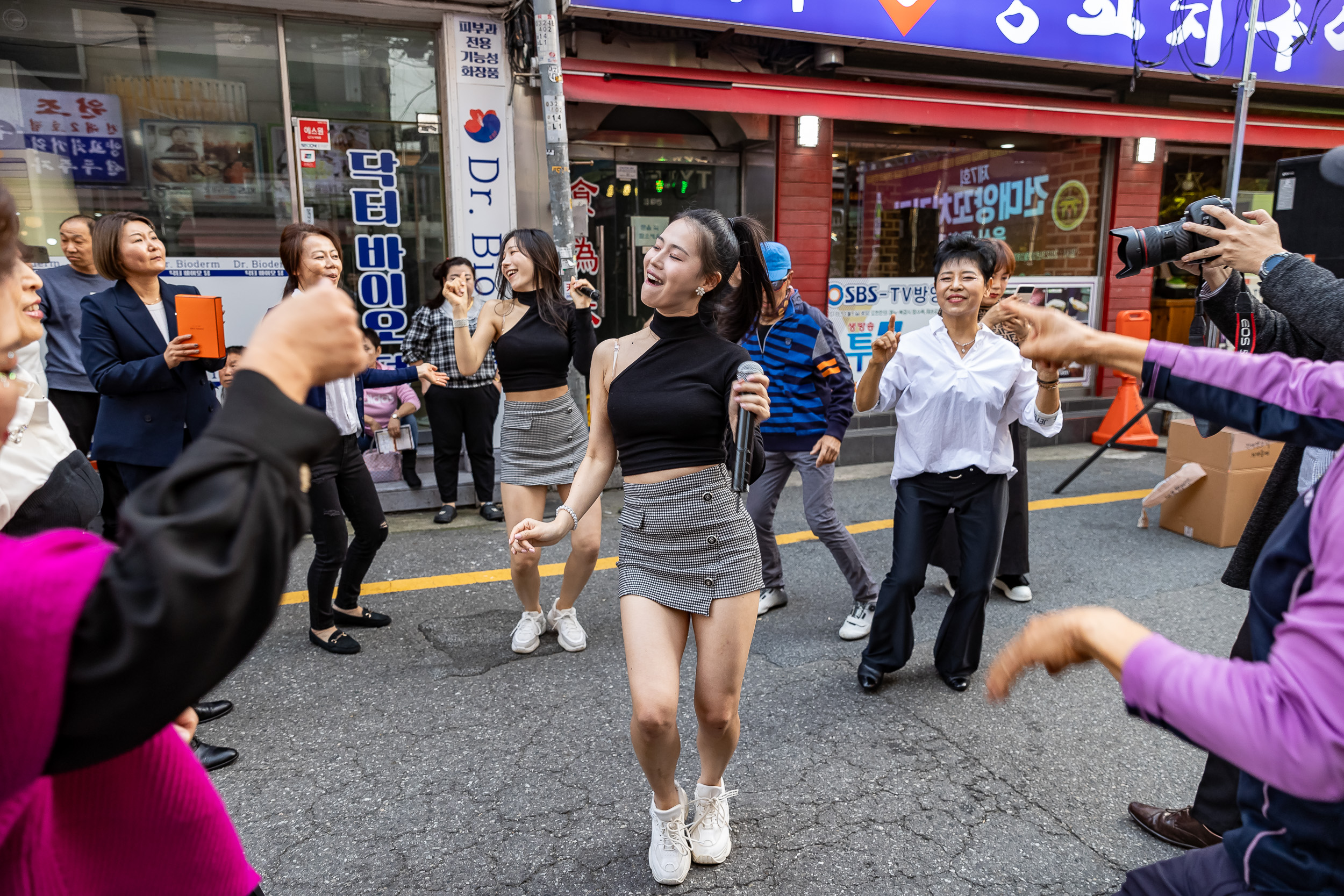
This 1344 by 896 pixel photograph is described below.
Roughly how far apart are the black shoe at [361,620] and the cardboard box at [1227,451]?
5.11 meters

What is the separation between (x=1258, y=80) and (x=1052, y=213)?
2710 mm

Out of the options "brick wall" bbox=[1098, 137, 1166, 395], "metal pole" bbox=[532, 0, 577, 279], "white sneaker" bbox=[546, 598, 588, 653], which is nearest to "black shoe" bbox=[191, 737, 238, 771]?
"white sneaker" bbox=[546, 598, 588, 653]

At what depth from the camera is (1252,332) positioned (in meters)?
2.66

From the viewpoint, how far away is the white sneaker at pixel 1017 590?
4770mm

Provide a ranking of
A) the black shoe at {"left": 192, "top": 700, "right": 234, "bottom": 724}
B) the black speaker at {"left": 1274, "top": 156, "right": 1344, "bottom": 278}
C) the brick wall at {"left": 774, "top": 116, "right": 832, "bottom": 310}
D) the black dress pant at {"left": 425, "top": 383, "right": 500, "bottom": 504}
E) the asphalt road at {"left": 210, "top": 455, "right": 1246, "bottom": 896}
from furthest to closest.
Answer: the brick wall at {"left": 774, "top": 116, "right": 832, "bottom": 310}
the black dress pant at {"left": 425, "top": 383, "right": 500, "bottom": 504}
the black speaker at {"left": 1274, "top": 156, "right": 1344, "bottom": 278}
the black shoe at {"left": 192, "top": 700, "right": 234, "bottom": 724}
the asphalt road at {"left": 210, "top": 455, "right": 1246, "bottom": 896}

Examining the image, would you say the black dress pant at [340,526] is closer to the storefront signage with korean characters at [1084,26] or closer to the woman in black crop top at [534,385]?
the woman in black crop top at [534,385]

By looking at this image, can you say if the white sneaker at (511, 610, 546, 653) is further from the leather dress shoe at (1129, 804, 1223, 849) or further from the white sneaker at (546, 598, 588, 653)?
the leather dress shoe at (1129, 804, 1223, 849)

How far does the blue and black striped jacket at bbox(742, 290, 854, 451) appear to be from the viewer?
4.32m

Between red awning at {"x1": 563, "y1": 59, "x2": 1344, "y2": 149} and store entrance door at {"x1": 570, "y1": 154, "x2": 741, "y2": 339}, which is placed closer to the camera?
red awning at {"x1": 563, "y1": 59, "x2": 1344, "y2": 149}

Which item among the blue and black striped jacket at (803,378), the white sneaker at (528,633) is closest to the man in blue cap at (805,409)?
the blue and black striped jacket at (803,378)

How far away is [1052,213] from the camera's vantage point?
9883 mm

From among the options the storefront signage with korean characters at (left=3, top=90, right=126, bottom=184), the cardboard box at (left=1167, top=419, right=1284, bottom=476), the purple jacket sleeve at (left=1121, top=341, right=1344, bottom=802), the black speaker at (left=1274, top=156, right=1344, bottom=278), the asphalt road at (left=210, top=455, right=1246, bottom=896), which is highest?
the storefront signage with korean characters at (left=3, top=90, right=126, bottom=184)

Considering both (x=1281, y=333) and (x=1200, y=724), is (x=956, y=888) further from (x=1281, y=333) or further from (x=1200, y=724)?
(x=1281, y=333)

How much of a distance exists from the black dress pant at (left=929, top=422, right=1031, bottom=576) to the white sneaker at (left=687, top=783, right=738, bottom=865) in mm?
2361
